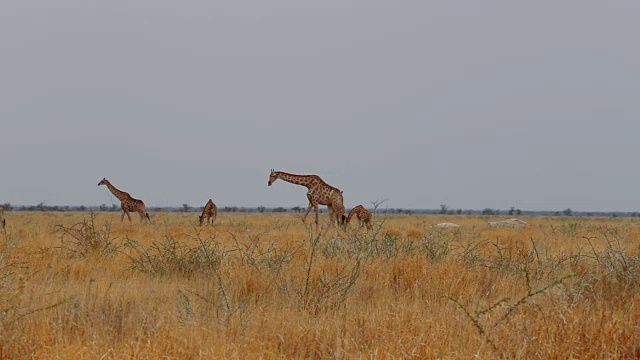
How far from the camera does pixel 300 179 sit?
1861 cm

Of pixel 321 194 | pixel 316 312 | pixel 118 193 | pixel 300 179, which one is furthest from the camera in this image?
pixel 118 193

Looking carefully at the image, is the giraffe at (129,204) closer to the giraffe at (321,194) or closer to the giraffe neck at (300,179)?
the giraffe neck at (300,179)

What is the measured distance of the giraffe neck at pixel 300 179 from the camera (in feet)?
60.1

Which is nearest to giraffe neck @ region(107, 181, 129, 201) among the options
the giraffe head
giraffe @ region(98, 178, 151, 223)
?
giraffe @ region(98, 178, 151, 223)

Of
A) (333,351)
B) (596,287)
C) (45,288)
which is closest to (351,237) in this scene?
(596,287)

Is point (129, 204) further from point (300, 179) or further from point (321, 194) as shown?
point (321, 194)

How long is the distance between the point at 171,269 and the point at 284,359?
12.1 feet

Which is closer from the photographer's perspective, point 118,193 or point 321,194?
point 321,194

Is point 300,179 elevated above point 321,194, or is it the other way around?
point 300,179

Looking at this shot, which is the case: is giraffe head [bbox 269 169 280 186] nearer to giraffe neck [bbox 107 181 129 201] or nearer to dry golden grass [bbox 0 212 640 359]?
giraffe neck [bbox 107 181 129 201]

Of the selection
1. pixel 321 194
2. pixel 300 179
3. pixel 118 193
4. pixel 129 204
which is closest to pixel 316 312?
pixel 321 194

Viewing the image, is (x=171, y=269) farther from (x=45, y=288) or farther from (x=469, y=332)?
(x=469, y=332)

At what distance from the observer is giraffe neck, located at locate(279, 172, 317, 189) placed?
18.3 metres

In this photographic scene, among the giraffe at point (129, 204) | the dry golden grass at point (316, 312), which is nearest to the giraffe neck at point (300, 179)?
the giraffe at point (129, 204)
